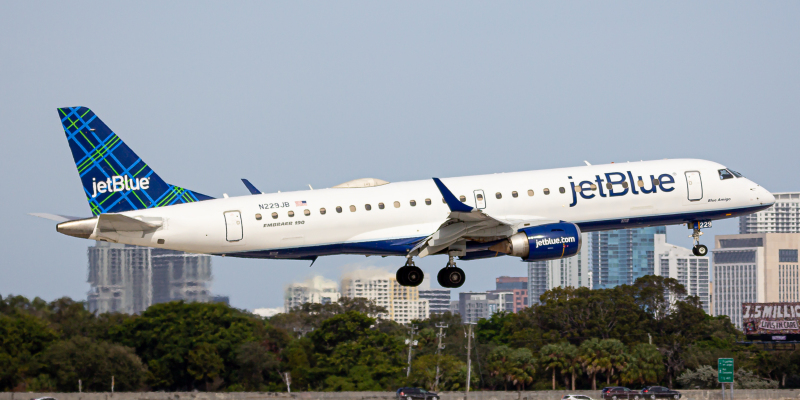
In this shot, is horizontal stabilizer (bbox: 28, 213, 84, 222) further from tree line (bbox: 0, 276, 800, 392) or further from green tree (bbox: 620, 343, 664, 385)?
green tree (bbox: 620, 343, 664, 385)

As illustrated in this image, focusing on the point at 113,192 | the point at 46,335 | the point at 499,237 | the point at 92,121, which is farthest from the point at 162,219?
the point at 46,335

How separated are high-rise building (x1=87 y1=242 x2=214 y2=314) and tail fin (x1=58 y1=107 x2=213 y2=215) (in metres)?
73.2

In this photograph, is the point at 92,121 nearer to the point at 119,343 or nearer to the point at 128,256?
the point at 119,343

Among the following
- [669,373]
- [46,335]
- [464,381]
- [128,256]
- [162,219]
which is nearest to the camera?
[162,219]

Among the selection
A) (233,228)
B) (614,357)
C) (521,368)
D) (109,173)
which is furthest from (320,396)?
(614,357)

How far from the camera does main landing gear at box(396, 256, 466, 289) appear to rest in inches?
1617

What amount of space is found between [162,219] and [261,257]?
162 inches

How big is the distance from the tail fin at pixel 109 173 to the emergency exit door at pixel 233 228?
2.09 meters

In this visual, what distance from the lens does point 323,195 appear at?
39.3m

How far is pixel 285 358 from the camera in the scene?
9525 cm

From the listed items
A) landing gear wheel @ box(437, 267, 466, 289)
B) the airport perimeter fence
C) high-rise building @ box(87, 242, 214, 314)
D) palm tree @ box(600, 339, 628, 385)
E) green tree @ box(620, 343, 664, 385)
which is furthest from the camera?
high-rise building @ box(87, 242, 214, 314)

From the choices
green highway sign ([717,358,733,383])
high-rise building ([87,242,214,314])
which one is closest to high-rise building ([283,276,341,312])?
high-rise building ([87,242,214,314])

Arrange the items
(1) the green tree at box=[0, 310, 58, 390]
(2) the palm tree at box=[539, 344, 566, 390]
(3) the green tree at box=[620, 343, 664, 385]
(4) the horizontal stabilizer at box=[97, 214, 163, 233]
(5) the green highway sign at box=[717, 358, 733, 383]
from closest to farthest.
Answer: (4) the horizontal stabilizer at box=[97, 214, 163, 233] < (5) the green highway sign at box=[717, 358, 733, 383] < (1) the green tree at box=[0, 310, 58, 390] < (3) the green tree at box=[620, 343, 664, 385] < (2) the palm tree at box=[539, 344, 566, 390]

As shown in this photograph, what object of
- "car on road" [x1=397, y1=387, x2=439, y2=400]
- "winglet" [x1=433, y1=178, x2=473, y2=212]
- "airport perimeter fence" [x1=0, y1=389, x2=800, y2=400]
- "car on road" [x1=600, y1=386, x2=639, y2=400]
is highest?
"winglet" [x1=433, y1=178, x2=473, y2=212]
